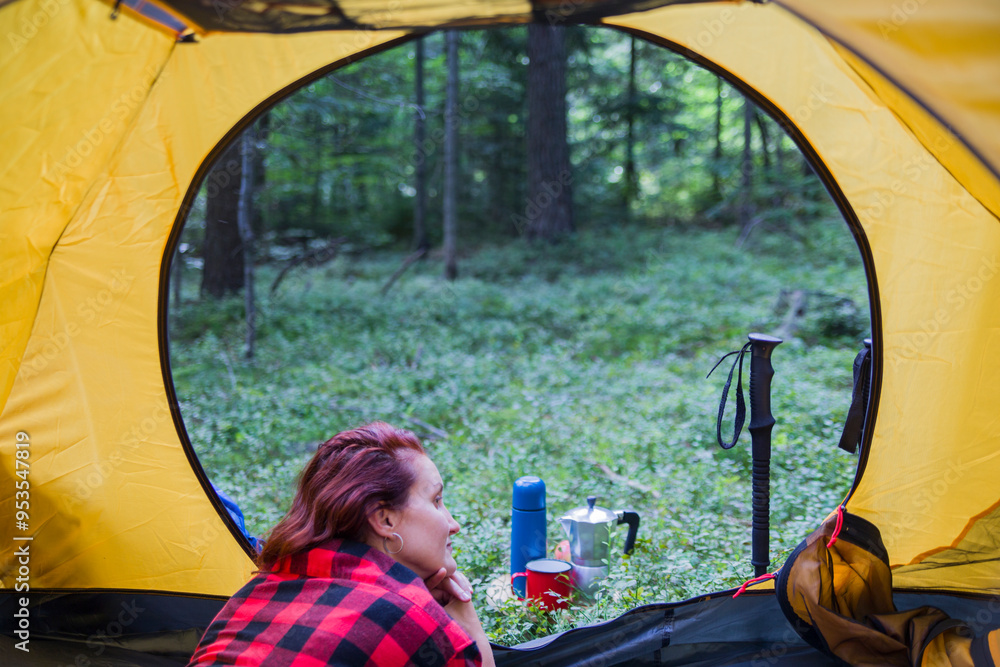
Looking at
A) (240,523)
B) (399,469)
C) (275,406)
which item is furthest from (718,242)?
(399,469)

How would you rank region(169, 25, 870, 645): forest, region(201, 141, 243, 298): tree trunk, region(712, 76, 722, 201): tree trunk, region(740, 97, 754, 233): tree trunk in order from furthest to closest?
region(712, 76, 722, 201): tree trunk → region(740, 97, 754, 233): tree trunk → region(201, 141, 243, 298): tree trunk → region(169, 25, 870, 645): forest

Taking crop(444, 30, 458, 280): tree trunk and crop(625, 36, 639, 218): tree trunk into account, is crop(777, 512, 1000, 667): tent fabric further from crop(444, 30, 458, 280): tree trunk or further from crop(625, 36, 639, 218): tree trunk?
crop(625, 36, 639, 218): tree trunk

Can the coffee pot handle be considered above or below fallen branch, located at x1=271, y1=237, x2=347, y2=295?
below

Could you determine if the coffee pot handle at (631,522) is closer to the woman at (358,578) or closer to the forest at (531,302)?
the forest at (531,302)

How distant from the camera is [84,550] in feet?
9.68

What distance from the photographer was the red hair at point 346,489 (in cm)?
168

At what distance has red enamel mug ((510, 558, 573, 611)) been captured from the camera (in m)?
2.93

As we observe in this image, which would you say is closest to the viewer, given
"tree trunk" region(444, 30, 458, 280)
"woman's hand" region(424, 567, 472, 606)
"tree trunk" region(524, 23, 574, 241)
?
"woman's hand" region(424, 567, 472, 606)

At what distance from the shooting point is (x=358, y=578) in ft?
5.22

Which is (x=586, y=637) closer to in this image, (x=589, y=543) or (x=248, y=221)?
(x=589, y=543)

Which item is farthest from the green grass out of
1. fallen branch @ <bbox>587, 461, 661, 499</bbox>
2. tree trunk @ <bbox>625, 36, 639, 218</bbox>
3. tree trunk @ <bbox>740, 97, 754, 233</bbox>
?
tree trunk @ <bbox>625, 36, 639, 218</bbox>

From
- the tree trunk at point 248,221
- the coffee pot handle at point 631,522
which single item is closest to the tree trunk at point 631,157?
the tree trunk at point 248,221

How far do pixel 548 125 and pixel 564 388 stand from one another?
6.50 metres

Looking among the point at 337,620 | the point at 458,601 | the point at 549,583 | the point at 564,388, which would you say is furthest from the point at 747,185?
the point at 337,620
